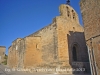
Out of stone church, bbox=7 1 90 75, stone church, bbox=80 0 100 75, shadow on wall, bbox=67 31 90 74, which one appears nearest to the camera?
stone church, bbox=80 0 100 75

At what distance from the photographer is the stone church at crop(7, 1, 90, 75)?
490 inches

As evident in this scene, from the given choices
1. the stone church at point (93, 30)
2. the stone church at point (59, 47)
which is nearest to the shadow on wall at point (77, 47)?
the stone church at point (59, 47)

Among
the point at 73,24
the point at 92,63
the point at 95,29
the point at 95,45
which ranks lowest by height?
the point at 92,63

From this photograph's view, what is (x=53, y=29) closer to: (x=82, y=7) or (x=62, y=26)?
(x=62, y=26)

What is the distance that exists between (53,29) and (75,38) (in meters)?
3.35

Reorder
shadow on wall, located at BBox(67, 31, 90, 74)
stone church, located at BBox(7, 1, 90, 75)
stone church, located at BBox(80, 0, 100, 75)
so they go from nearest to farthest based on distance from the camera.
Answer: stone church, located at BBox(80, 0, 100, 75) → stone church, located at BBox(7, 1, 90, 75) → shadow on wall, located at BBox(67, 31, 90, 74)

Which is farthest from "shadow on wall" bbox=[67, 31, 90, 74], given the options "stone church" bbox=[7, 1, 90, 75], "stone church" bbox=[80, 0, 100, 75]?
"stone church" bbox=[80, 0, 100, 75]

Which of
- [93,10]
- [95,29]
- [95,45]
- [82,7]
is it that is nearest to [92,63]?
[95,45]

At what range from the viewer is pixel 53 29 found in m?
13.8

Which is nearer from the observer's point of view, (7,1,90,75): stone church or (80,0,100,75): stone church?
(80,0,100,75): stone church

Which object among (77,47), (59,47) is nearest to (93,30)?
(59,47)

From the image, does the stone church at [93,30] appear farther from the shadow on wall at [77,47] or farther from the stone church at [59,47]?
the shadow on wall at [77,47]

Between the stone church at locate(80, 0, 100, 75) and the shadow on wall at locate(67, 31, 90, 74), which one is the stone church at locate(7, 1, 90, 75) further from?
the stone church at locate(80, 0, 100, 75)

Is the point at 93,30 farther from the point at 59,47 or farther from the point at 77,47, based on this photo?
the point at 77,47
